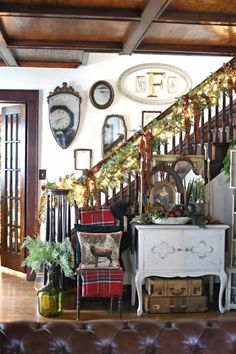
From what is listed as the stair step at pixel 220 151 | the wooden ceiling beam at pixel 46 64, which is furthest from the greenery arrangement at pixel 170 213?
the wooden ceiling beam at pixel 46 64

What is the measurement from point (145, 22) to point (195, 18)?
1.17 ft

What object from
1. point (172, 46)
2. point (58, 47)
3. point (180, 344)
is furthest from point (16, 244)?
point (180, 344)

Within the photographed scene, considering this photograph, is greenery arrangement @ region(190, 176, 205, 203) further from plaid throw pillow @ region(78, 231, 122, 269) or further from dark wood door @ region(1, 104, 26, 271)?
dark wood door @ region(1, 104, 26, 271)

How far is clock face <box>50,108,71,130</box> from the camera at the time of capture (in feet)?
19.1

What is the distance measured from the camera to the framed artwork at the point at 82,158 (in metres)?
5.88

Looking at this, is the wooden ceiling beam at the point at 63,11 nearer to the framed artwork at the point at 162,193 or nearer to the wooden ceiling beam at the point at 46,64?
the framed artwork at the point at 162,193

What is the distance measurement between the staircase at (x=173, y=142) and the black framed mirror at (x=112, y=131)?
115 cm

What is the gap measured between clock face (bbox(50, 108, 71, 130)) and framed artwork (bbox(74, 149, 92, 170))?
36 centimetres

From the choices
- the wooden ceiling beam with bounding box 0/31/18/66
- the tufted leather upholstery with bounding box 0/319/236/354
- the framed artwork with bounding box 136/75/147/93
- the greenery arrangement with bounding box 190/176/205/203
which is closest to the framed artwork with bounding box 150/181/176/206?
the greenery arrangement with bounding box 190/176/205/203

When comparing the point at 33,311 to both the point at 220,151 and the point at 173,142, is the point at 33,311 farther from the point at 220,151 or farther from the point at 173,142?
the point at 220,151

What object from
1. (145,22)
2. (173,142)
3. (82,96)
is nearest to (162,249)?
(173,142)

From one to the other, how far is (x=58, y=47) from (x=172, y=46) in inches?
41.0

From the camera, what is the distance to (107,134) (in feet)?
19.4

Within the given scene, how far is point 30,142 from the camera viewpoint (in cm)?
584
